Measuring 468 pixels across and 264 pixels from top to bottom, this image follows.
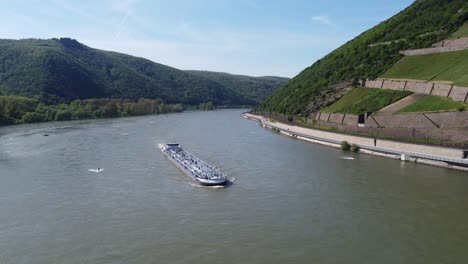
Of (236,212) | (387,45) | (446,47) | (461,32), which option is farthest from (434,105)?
(387,45)

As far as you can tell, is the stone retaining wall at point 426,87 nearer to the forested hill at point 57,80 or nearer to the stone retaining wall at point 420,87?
the stone retaining wall at point 420,87

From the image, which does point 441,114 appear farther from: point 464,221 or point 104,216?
point 104,216

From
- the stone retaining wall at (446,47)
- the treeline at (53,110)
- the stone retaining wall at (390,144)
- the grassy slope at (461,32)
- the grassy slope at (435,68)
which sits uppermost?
the grassy slope at (461,32)

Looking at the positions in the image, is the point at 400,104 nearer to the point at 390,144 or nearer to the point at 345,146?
the point at 345,146

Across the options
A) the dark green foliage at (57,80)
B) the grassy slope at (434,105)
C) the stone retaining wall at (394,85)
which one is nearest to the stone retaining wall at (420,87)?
the stone retaining wall at (394,85)

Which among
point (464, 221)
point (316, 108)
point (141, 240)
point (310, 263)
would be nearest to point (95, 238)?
point (141, 240)
